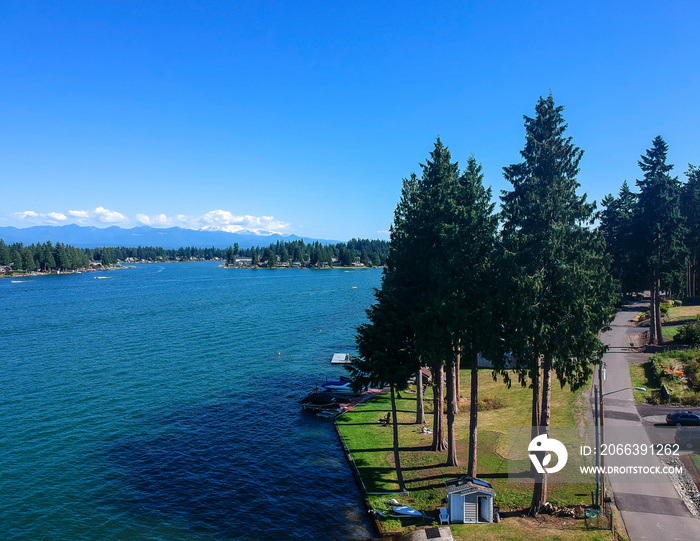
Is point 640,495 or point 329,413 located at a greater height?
point 640,495

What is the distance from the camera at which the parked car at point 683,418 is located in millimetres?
30750

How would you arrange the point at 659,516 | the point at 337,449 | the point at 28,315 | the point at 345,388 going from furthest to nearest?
the point at 28,315, the point at 345,388, the point at 337,449, the point at 659,516

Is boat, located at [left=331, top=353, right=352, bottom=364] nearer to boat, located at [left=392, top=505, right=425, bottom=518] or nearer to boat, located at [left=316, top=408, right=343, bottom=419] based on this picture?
boat, located at [left=316, top=408, right=343, bottom=419]

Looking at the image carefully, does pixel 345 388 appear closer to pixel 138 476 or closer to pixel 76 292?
pixel 138 476

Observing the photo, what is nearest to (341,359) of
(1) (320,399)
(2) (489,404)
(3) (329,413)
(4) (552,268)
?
(1) (320,399)

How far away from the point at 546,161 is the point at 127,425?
4081 centimetres

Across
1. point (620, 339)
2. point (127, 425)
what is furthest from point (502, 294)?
point (620, 339)

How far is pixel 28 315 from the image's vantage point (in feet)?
327

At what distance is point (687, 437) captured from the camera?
96.4ft

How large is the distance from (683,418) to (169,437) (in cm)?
4055

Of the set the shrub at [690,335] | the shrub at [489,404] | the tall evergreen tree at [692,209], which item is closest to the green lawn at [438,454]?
the shrub at [489,404]

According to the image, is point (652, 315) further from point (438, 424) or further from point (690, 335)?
point (438, 424)

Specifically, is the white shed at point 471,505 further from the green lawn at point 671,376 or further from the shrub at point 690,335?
the shrub at point 690,335

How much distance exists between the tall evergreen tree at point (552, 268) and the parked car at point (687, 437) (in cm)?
1242
